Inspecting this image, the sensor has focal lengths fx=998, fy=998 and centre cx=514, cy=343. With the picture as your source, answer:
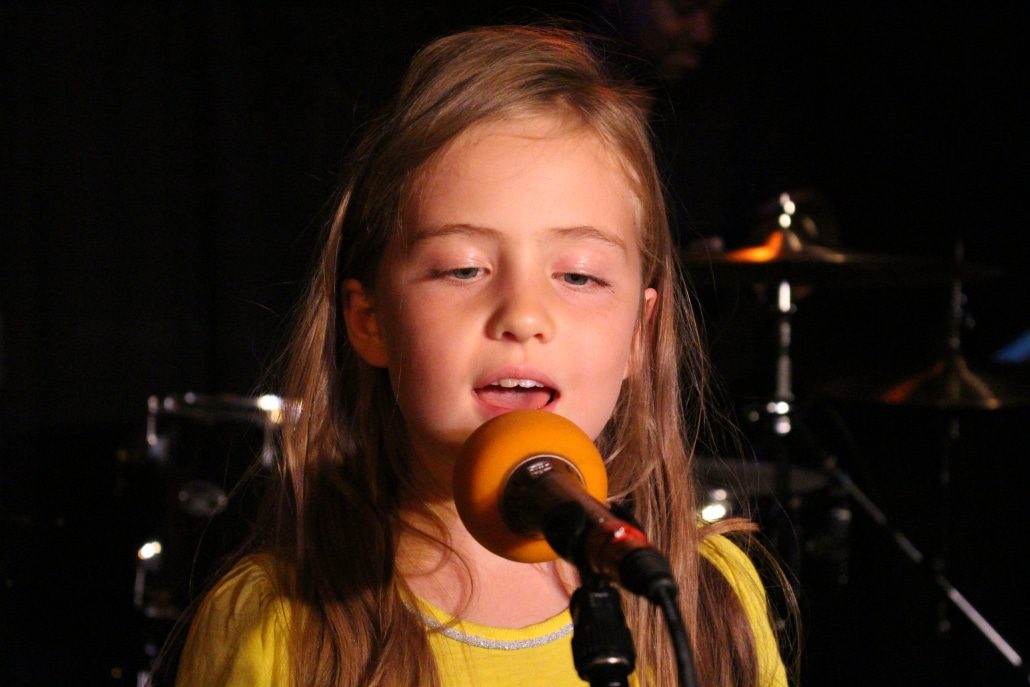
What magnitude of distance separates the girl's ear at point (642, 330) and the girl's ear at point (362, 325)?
10.1 inches

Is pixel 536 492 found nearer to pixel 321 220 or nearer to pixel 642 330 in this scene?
pixel 642 330

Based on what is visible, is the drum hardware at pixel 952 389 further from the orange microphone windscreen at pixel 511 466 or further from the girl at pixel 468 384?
the orange microphone windscreen at pixel 511 466

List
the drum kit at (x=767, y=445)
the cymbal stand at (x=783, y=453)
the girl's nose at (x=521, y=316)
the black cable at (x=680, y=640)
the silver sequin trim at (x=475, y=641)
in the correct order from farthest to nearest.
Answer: the cymbal stand at (x=783, y=453)
the drum kit at (x=767, y=445)
the silver sequin trim at (x=475, y=641)
the girl's nose at (x=521, y=316)
the black cable at (x=680, y=640)

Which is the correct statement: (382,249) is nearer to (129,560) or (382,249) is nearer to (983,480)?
(129,560)

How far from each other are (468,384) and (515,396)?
4cm

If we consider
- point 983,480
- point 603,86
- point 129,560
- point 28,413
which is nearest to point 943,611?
point 983,480

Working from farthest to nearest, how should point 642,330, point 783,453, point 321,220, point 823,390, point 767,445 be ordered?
1. point 823,390
2. point 767,445
3. point 783,453
4. point 321,220
5. point 642,330

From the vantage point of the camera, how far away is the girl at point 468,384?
2.72ft

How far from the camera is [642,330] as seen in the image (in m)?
1.05

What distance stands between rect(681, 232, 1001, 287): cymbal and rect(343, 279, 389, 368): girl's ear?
50.5 inches

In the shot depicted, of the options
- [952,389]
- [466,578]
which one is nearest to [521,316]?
[466,578]

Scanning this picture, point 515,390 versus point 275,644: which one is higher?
point 515,390

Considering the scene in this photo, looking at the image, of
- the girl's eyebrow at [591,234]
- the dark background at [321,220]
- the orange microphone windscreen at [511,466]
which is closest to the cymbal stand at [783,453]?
the dark background at [321,220]

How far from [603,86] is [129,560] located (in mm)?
1414
